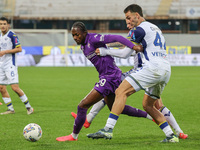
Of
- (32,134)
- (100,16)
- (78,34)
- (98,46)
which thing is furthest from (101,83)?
(100,16)

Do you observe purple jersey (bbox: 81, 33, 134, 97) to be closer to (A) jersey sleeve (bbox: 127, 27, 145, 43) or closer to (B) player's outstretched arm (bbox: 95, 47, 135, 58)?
(B) player's outstretched arm (bbox: 95, 47, 135, 58)

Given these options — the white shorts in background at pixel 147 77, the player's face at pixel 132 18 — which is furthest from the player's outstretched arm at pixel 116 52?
the player's face at pixel 132 18

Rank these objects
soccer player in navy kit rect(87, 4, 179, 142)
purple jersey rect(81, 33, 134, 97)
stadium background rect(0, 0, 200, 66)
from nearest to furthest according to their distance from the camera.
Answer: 1. soccer player in navy kit rect(87, 4, 179, 142)
2. purple jersey rect(81, 33, 134, 97)
3. stadium background rect(0, 0, 200, 66)

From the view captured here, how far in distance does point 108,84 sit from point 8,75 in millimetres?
4211

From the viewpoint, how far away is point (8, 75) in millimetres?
9672

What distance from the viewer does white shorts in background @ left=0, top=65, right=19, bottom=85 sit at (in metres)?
9.64

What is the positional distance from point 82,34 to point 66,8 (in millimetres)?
37799

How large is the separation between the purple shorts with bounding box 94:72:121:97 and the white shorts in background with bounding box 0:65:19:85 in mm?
3996

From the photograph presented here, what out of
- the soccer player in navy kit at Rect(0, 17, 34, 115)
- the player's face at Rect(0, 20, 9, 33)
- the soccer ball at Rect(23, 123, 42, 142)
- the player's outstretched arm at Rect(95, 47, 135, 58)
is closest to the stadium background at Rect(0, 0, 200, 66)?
the soccer player in navy kit at Rect(0, 17, 34, 115)

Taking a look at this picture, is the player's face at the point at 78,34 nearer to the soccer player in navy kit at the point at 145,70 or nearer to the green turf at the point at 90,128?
the soccer player in navy kit at the point at 145,70

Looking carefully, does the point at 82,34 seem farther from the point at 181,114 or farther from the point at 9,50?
the point at 181,114

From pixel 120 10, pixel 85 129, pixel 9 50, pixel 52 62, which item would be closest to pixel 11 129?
pixel 85 129

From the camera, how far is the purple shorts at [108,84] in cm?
612

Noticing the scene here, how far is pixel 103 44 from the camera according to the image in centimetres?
614
